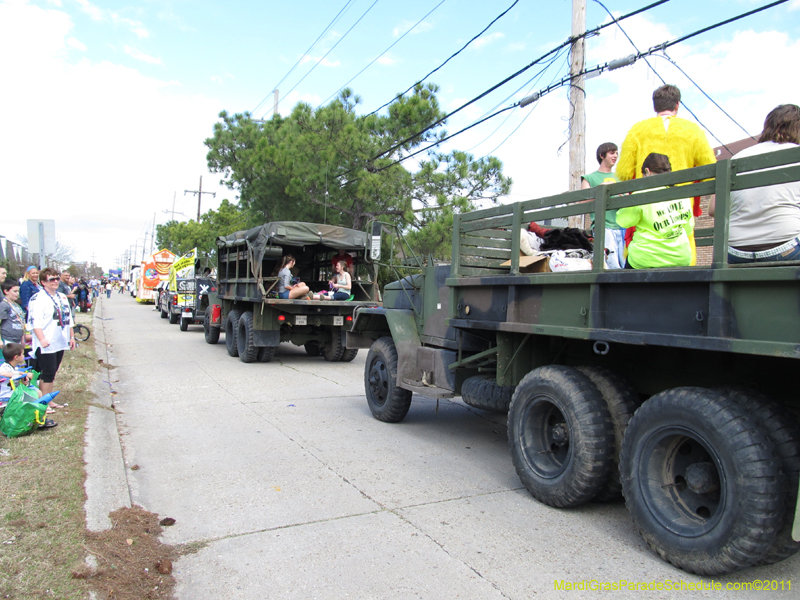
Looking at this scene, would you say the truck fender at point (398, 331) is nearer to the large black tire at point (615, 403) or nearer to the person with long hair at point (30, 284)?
the large black tire at point (615, 403)

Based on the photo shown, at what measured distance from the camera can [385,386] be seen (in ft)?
21.9

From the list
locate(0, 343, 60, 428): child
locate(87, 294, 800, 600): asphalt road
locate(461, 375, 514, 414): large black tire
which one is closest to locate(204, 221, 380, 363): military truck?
locate(87, 294, 800, 600): asphalt road

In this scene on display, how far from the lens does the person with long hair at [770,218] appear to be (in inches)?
121

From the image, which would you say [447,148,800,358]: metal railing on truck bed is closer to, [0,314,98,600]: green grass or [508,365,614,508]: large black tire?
[508,365,614,508]: large black tire

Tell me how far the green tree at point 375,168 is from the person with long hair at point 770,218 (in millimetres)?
12184

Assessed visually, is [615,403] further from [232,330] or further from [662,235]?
[232,330]

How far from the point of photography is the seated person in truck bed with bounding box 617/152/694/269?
3.58 m

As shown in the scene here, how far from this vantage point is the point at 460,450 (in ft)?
18.6

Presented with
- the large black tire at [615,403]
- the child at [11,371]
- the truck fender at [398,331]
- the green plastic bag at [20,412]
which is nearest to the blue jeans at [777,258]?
the large black tire at [615,403]

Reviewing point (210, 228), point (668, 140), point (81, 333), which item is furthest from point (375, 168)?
point (210, 228)

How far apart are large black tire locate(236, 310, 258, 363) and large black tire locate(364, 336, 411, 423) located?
497cm

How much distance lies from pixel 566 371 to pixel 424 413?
3.55 meters

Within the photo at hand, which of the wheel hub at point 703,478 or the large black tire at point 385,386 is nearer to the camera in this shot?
the wheel hub at point 703,478

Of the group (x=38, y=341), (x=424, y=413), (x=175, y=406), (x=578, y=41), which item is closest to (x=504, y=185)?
(x=578, y=41)
